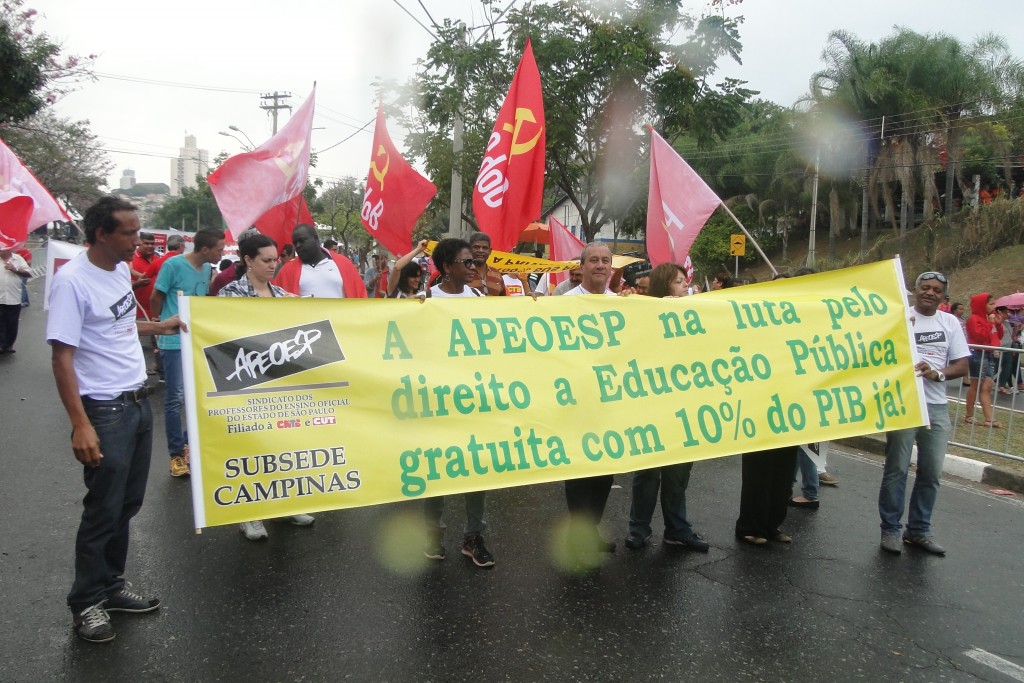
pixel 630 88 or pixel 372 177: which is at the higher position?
pixel 630 88

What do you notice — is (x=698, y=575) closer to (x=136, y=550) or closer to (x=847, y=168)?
(x=136, y=550)

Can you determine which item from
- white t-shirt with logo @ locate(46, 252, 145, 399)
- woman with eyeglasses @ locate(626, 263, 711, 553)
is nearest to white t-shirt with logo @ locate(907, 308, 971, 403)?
woman with eyeglasses @ locate(626, 263, 711, 553)

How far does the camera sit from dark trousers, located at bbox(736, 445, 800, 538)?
15.8 ft

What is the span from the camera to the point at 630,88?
15672mm

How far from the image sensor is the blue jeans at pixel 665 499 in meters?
4.66

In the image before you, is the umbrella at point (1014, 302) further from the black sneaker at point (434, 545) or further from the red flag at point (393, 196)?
the black sneaker at point (434, 545)

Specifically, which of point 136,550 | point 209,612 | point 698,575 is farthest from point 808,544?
point 136,550

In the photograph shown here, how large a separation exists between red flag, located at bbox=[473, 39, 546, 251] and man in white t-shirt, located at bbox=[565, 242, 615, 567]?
8.92ft

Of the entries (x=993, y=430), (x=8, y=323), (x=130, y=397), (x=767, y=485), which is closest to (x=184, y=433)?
(x=130, y=397)

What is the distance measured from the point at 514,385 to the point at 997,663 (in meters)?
2.47

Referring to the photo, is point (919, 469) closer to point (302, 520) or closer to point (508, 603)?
point (508, 603)

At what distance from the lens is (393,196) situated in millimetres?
7391

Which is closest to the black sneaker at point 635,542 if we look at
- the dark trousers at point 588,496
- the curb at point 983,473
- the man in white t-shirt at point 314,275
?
the dark trousers at point 588,496

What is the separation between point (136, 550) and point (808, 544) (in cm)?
392
